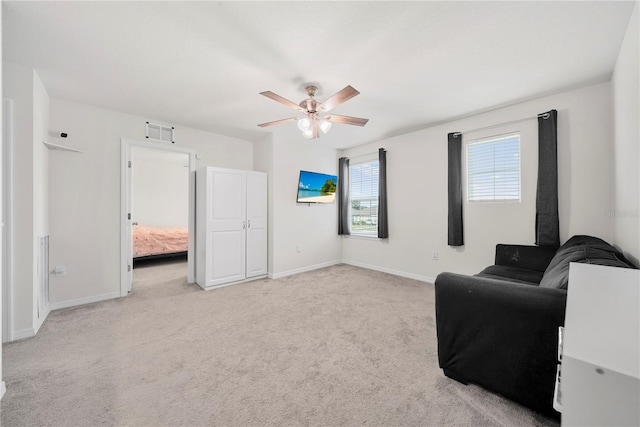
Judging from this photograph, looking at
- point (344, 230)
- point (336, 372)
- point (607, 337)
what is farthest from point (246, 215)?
point (607, 337)

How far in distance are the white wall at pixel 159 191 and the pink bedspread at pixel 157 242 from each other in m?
1.45

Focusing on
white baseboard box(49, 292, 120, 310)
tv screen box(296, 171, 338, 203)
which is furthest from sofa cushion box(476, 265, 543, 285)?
white baseboard box(49, 292, 120, 310)

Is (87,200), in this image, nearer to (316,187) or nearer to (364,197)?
(316,187)

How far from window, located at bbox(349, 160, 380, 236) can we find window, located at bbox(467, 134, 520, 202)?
5.35 ft

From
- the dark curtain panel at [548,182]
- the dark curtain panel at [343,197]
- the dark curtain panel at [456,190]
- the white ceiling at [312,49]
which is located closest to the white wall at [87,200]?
the white ceiling at [312,49]

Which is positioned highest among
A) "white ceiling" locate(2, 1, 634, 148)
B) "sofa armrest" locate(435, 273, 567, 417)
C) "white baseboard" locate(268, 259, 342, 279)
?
"white ceiling" locate(2, 1, 634, 148)

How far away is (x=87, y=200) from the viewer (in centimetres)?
316

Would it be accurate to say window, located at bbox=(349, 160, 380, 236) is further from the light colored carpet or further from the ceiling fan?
the ceiling fan

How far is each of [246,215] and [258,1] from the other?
2968mm

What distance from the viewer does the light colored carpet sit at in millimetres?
Result: 1405

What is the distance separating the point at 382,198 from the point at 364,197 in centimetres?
62

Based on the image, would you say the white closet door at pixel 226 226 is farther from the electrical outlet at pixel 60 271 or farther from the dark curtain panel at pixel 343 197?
the dark curtain panel at pixel 343 197

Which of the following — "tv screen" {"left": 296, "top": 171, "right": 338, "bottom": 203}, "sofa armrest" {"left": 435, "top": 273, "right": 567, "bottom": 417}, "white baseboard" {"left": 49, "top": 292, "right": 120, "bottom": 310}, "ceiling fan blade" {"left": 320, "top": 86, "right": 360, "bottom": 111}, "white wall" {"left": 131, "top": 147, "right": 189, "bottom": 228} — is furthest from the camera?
"white wall" {"left": 131, "top": 147, "right": 189, "bottom": 228}

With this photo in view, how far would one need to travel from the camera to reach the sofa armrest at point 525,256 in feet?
8.99
